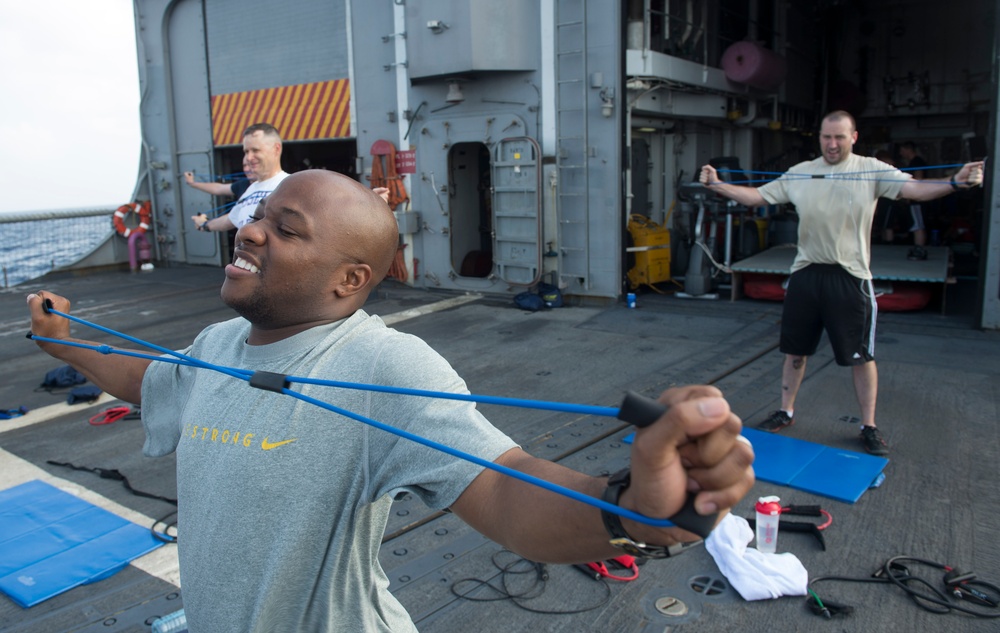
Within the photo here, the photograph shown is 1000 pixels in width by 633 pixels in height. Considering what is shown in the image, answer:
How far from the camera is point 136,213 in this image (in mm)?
13422

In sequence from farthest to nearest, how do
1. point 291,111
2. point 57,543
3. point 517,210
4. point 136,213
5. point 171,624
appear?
point 136,213 < point 291,111 < point 517,210 < point 57,543 < point 171,624

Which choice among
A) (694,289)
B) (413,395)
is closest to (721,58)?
(694,289)

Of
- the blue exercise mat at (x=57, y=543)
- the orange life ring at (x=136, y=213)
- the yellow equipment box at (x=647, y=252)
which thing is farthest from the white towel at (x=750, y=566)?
the orange life ring at (x=136, y=213)

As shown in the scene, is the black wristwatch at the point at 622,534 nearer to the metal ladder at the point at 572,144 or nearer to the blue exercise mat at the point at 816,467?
the blue exercise mat at the point at 816,467

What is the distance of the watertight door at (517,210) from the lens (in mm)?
9250

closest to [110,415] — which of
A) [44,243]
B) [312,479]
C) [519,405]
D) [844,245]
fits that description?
[312,479]

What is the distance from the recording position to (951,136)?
621 inches

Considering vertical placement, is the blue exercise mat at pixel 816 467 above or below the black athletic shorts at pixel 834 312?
below

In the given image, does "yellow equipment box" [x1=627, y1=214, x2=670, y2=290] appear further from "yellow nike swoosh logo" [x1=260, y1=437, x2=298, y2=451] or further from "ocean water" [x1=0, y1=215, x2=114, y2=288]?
"ocean water" [x1=0, y1=215, x2=114, y2=288]

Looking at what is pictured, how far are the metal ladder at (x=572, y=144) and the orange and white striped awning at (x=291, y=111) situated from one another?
351cm

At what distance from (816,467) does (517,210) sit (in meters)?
5.91

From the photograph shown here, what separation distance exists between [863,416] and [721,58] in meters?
9.21

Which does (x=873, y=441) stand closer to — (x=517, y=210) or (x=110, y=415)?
(x=110, y=415)

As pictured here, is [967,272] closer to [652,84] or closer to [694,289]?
[694,289]
